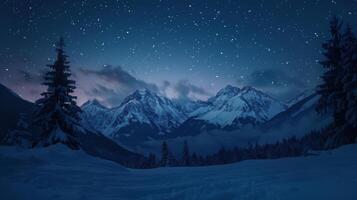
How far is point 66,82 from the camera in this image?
1118 inches

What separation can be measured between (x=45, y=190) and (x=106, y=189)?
1.66 m

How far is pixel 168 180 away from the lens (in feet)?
35.2

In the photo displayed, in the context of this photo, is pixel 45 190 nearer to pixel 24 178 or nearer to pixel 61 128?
pixel 24 178

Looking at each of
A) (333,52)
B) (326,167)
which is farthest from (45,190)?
(333,52)

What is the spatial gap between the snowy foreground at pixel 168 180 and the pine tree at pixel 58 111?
46.1 ft

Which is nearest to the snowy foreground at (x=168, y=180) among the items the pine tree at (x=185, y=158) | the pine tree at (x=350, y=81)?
the pine tree at (x=350, y=81)

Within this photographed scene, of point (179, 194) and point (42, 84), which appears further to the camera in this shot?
point (42, 84)

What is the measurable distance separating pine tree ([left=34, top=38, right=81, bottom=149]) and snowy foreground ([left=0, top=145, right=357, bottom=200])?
46.1 ft

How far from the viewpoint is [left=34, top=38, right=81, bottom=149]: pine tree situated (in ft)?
86.8

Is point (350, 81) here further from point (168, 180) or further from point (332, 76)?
point (168, 180)

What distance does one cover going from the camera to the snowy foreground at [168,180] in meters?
8.25

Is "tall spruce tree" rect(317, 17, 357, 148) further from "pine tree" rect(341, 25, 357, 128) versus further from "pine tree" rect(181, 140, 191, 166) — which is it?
"pine tree" rect(181, 140, 191, 166)

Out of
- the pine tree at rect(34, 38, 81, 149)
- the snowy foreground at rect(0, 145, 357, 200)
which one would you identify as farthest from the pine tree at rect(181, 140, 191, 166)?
the snowy foreground at rect(0, 145, 357, 200)

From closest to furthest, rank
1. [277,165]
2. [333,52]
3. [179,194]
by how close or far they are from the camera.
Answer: [179,194] → [277,165] → [333,52]
